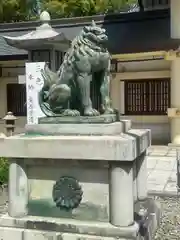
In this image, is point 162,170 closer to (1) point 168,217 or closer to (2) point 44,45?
(1) point 168,217

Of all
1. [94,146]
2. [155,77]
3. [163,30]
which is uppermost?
[163,30]

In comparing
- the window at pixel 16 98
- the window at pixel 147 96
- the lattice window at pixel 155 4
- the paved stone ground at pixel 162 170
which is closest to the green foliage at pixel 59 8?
the lattice window at pixel 155 4

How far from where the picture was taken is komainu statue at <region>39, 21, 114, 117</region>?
143 inches

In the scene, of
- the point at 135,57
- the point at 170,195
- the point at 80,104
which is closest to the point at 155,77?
the point at 135,57

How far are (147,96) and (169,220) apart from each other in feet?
29.5

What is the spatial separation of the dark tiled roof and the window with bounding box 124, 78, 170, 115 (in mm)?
1476

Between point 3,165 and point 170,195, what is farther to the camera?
point 3,165

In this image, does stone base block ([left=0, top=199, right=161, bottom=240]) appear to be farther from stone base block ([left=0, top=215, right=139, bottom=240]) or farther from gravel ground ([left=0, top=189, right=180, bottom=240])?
gravel ground ([left=0, top=189, right=180, bottom=240])

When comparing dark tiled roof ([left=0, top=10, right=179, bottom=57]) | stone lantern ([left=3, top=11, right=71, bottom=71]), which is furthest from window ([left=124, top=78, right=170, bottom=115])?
stone lantern ([left=3, top=11, right=71, bottom=71])

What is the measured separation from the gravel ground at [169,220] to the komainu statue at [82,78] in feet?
5.12

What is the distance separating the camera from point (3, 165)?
6602mm

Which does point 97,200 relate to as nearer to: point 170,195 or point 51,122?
point 51,122

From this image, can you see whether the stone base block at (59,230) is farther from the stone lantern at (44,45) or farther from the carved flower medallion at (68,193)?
the stone lantern at (44,45)

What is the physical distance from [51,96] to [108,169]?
3.22 feet
